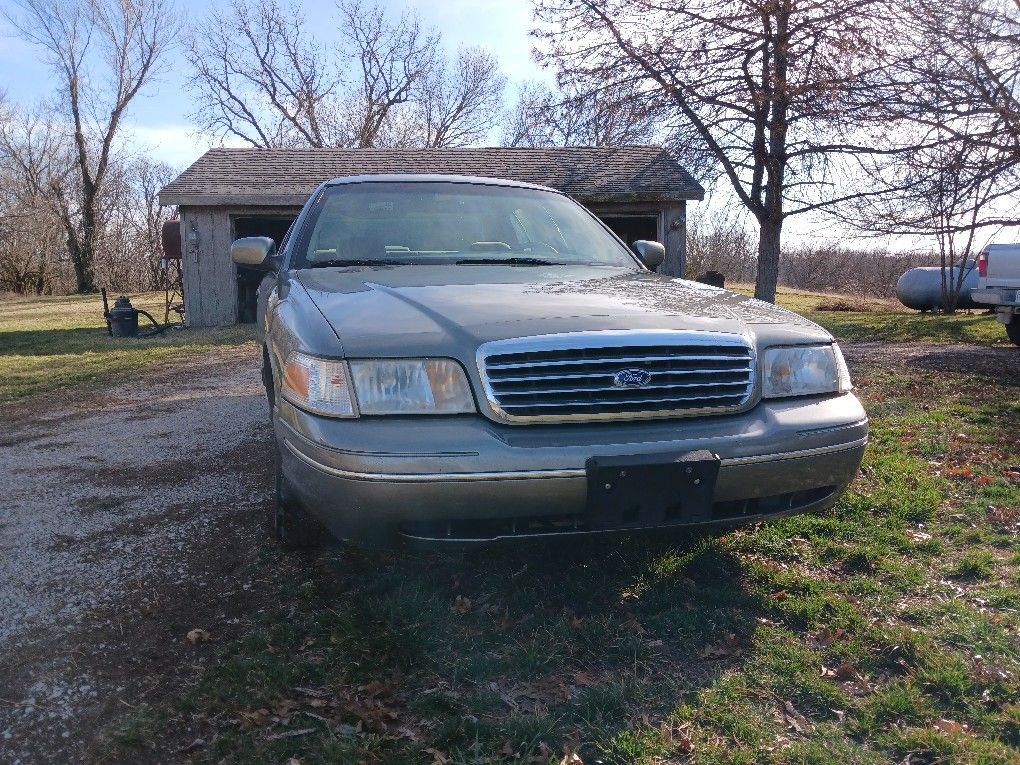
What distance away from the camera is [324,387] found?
8.36 ft

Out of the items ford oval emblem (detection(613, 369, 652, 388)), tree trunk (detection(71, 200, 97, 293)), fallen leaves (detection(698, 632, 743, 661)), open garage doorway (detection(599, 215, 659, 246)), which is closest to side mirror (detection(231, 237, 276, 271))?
ford oval emblem (detection(613, 369, 652, 388))

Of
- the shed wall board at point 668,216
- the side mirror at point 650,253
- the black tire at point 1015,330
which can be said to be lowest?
the black tire at point 1015,330

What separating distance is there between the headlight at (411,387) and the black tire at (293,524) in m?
0.96

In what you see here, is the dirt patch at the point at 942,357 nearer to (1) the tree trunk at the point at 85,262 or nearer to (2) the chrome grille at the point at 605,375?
(2) the chrome grille at the point at 605,375

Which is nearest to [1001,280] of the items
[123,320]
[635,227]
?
[635,227]

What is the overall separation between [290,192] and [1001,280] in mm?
12888

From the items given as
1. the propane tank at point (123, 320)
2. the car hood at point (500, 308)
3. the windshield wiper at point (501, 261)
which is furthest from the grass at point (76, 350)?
the car hood at point (500, 308)

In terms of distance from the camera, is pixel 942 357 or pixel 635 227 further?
pixel 635 227

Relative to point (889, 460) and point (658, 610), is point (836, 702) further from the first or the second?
point (889, 460)

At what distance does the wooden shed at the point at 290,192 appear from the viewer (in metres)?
16.9

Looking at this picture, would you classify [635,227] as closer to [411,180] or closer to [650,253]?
[650,253]

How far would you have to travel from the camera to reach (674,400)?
262 centimetres

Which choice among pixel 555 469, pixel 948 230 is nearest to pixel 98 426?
pixel 555 469

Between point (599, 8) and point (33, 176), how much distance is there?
37.4 meters
